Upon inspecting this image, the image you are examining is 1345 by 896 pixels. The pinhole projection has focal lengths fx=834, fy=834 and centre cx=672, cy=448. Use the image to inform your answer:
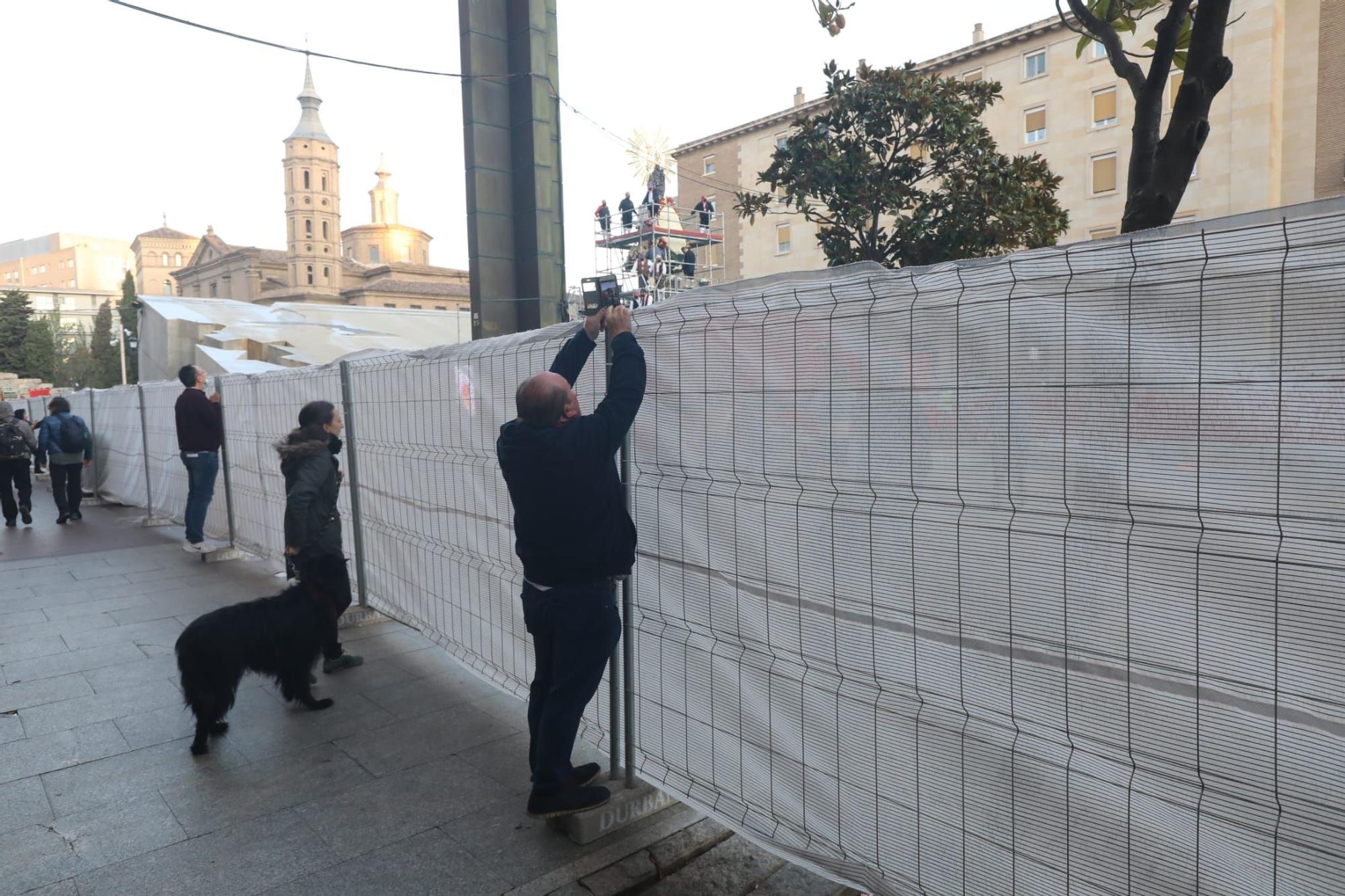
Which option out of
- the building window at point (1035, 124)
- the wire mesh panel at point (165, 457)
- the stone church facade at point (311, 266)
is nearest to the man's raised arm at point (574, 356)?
the wire mesh panel at point (165, 457)

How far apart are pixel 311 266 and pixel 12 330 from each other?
32058mm

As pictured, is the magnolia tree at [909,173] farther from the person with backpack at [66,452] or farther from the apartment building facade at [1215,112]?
the apartment building facade at [1215,112]

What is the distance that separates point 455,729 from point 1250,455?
12.4 feet

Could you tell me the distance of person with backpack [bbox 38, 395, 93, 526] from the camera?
11539 mm

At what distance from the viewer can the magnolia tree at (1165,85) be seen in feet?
11.9

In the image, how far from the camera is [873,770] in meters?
2.40

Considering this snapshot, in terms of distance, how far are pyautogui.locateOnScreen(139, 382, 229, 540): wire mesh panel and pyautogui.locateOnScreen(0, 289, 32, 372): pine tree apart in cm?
5134

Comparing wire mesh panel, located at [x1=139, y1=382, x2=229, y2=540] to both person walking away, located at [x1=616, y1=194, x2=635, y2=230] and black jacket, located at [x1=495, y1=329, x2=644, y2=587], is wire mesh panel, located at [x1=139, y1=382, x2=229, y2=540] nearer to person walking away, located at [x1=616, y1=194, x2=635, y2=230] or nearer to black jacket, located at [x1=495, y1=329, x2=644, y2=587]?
black jacket, located at [x1=495, y1=329, x2=644, y2=587]

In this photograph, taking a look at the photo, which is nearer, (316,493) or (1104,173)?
(316,493)

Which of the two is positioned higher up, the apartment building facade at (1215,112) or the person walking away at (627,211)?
the apartment building facade at (1215,112)

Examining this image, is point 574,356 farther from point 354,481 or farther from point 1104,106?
point 1104,106

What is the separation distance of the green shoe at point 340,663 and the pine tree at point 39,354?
60774 millimetres

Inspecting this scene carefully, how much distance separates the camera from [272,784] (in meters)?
3.79

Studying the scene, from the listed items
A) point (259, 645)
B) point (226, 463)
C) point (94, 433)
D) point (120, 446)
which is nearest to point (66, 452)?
point (120, 446)
